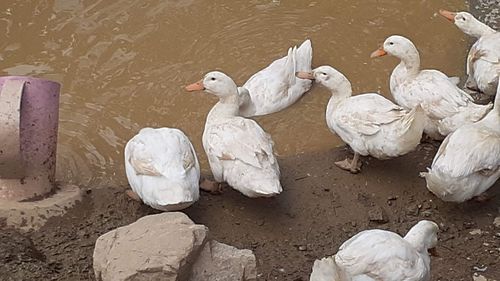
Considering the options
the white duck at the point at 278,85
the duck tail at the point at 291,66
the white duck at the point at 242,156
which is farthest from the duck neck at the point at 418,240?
the duck tail at the point at 291,66

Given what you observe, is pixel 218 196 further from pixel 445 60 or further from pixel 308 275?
pixel 445 60

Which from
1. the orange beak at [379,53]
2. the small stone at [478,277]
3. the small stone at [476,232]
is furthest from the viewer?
the orange beak at [379,53]

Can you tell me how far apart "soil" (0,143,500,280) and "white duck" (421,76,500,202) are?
8.4 inches

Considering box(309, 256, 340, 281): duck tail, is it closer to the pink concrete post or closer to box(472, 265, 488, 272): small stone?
box(472, 265, 488, 272): small stone

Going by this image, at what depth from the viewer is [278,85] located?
6.12 m

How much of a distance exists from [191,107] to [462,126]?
1.96 meters

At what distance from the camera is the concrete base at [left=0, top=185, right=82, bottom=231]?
→ 4.82 m

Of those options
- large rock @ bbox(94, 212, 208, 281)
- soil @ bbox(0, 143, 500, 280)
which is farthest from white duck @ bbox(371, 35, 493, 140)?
large rock @ bbox(94, 212, 208, 281)

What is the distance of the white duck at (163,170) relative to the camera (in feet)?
15.3

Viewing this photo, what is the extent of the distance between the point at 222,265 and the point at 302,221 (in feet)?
3.04

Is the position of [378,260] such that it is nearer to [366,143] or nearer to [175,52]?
[366,143]

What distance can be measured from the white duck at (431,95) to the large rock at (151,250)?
6.83 feet

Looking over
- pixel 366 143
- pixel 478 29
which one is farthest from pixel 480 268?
pixel 478 29

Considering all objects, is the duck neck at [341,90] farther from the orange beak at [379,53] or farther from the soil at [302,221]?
the orange beak at [379,53]
